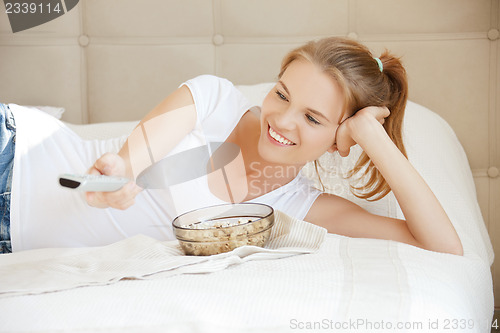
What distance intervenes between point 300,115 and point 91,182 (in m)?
0.52

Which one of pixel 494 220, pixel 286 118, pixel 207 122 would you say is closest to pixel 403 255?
pixel 286 118

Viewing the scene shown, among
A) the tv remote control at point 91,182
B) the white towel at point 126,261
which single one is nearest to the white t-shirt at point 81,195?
the white towel at point 126,261

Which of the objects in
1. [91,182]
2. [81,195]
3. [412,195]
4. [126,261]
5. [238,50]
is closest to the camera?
[91,182]

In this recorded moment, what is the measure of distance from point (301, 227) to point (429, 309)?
1.14ft

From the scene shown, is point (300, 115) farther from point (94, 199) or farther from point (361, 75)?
point (94, 199)

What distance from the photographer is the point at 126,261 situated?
983 millimetres

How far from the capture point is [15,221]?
3.97 feet

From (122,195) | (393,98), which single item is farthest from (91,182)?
A: (393,98)

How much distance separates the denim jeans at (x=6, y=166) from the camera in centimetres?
121

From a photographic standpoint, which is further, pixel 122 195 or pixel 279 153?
pixel 279 153

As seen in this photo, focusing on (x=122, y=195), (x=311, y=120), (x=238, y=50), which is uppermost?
(x=238, y=50)

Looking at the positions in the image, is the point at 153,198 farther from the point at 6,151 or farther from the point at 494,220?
the point at 494,220

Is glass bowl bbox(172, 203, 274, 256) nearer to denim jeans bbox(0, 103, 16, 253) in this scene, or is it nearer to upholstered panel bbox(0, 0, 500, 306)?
denim jeans bbox(0, 103, 16, 253)

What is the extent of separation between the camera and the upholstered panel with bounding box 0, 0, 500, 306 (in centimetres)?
187
